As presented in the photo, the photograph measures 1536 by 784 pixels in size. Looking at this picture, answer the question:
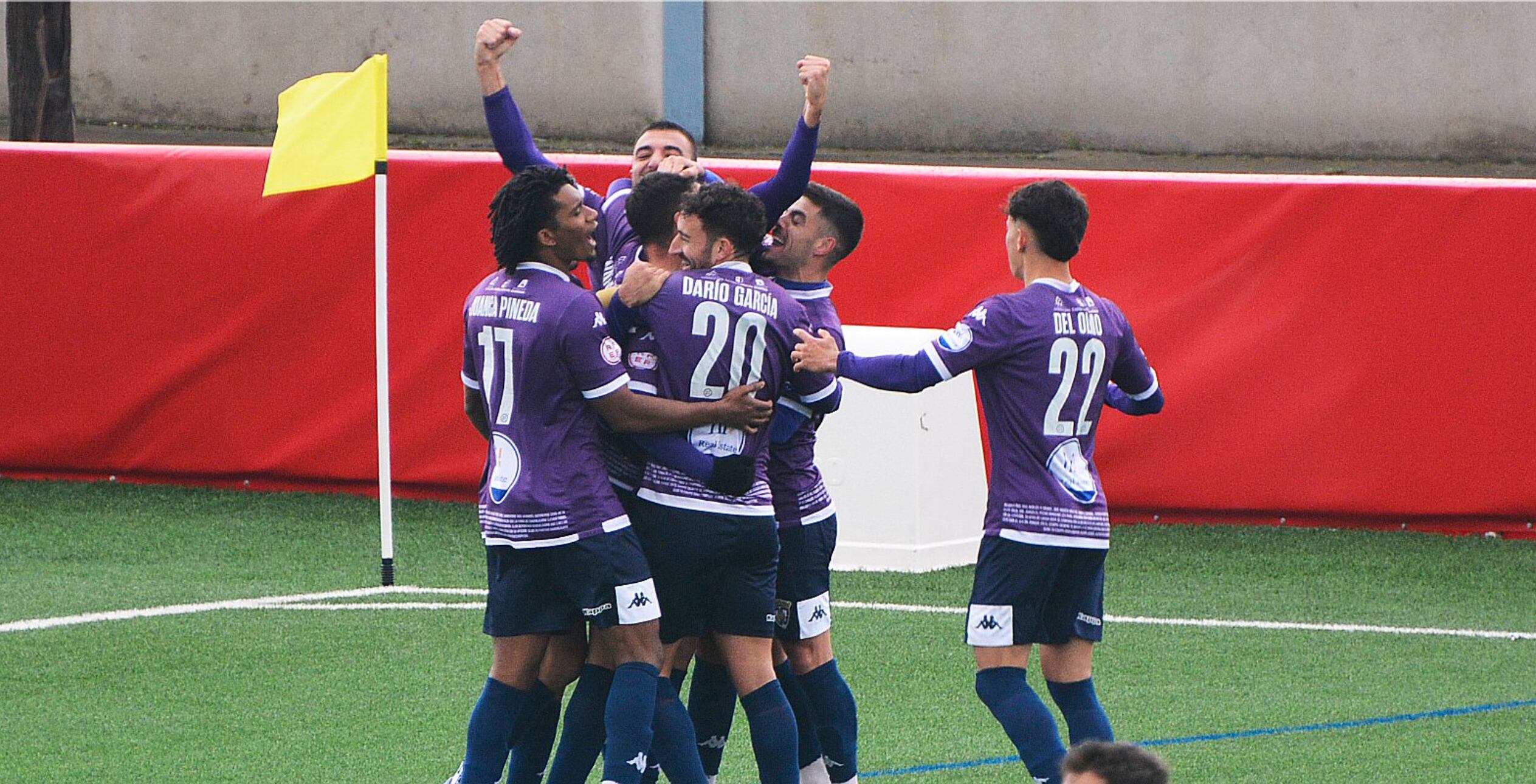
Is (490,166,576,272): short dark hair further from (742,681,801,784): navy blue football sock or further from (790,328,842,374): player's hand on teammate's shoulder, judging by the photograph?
(742,681,801,784): navy blue football sock

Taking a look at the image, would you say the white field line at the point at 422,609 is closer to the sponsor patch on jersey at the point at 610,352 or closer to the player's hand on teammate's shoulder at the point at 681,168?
the player's hand on teammate's shoulder at the point at 681,168

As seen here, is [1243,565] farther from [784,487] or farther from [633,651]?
[633,651]

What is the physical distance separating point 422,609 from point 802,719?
326 centimetres

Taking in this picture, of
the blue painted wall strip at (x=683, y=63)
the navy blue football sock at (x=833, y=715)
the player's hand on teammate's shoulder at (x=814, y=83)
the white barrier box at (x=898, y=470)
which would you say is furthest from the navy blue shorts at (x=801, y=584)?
the blue painted wall strip at (x=683, y=63)

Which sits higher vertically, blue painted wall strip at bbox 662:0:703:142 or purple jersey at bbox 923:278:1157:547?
blue painted wall strip at bbox 662:0:703:142

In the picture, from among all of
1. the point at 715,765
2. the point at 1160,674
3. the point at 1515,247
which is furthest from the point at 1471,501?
the point at 715,765

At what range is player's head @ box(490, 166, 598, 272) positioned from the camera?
5.22 m

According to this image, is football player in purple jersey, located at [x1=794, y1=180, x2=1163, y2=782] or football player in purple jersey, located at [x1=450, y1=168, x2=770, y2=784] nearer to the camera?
football player in purple jersey, located at [x1=450, y1=168, x2=770, y2=784]

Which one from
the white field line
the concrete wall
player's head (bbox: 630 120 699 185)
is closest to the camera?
player's head (bbox: 630 120 699 185)

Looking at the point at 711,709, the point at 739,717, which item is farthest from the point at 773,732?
the point at 739,717

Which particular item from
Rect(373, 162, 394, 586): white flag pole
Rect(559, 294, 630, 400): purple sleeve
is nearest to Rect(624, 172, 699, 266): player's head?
Rect(559, 294, 630, 400): purple sleeve

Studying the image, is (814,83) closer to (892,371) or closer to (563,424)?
(892,371)

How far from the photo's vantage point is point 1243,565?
378 inches

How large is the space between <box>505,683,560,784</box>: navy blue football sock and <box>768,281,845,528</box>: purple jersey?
31.9 inches
